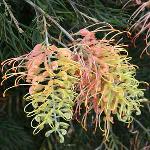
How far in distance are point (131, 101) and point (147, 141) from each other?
1149 mm

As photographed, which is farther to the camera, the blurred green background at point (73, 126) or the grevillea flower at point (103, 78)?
the blurred green background at point (73, 126)

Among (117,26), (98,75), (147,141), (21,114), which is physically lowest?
(147,141)

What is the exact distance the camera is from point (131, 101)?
90cm

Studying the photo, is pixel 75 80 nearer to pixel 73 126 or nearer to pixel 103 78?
pixel 103 78

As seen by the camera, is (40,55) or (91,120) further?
(91,120)

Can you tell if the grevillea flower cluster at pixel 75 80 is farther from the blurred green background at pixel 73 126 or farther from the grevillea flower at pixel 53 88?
the blurred green background at pixel 73 126

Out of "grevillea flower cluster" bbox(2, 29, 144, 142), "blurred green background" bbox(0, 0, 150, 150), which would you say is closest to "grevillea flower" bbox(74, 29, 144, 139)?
"grevillea flower cluster" bbox(2, 29, 144, 142)

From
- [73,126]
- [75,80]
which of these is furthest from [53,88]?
[73,126]

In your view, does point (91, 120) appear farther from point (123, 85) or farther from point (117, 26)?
point (123, 85)

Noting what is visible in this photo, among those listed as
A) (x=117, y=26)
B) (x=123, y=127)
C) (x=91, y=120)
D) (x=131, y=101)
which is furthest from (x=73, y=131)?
(x=131, y=101)

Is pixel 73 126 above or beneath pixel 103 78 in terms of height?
beneath

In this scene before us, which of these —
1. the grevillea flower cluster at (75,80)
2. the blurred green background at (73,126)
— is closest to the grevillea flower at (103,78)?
the grevillea flower cluster at (75,80)

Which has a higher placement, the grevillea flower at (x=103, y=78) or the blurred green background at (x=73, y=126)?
the grevillea flower at (x=103, y=78)

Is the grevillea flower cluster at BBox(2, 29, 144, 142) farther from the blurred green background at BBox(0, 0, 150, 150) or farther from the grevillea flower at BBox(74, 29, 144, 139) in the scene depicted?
the blurred green background at BBox(0, 0, 150, 150)
